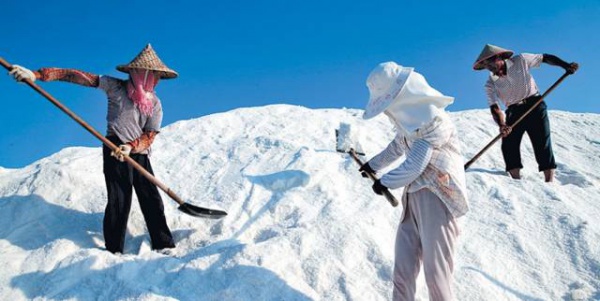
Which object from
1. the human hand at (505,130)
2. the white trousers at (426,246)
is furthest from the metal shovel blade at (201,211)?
the human hand at (505,130)

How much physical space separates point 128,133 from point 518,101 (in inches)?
150

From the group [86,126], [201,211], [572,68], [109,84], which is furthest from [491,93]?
[86,126]

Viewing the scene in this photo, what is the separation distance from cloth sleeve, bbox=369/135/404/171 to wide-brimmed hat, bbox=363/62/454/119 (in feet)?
1.38

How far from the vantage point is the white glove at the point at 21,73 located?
3221 mm

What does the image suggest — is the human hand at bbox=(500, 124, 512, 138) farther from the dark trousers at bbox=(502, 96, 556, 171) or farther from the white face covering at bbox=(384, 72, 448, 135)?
the white face covering at bbox=(384, 72, 448, 135)

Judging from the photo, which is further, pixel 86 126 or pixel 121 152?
pixel 86 126

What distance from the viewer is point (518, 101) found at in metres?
4.77

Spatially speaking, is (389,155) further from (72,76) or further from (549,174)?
(549,174)

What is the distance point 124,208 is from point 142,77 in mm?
994

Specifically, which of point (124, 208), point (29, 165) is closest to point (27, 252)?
point (124, 208)

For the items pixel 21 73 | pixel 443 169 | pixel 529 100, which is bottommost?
pixel 529 100

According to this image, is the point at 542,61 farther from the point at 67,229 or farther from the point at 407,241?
the point at 67,229

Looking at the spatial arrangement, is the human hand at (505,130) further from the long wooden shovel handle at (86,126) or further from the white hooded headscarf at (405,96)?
the long wooden shovel handle at (86,126)

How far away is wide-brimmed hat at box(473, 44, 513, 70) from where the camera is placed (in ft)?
15.1
